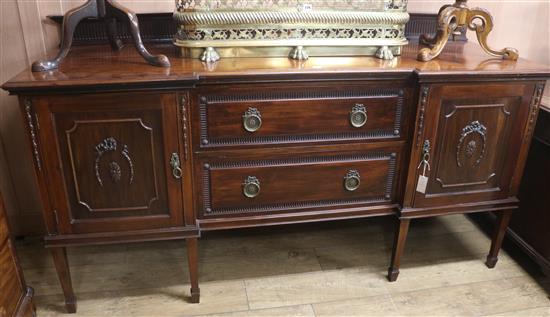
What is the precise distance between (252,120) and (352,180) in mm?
392

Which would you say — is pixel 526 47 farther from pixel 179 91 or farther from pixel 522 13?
pixel 179 91

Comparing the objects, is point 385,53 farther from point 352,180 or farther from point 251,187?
point 251,187

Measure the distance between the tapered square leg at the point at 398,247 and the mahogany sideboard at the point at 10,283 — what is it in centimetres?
123

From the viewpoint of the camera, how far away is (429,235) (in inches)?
75.3

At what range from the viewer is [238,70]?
1.22 meters

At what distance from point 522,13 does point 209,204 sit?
1538mm

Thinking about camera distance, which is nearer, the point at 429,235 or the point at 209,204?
the point at 209,204

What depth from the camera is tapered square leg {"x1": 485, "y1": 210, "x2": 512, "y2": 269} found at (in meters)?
1.62

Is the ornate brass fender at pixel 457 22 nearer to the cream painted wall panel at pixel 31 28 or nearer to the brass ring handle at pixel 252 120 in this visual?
the brass ring handle at pixel 252 120

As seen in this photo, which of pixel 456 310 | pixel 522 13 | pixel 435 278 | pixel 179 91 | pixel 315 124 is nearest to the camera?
pixel 179 91

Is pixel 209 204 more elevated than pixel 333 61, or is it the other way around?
pixel 333 61

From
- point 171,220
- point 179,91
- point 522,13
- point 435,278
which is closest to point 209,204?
point 171,220

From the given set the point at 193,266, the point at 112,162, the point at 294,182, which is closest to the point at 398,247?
the point at 294,182

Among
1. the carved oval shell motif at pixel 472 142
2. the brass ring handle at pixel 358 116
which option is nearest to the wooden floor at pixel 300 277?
the carved oval shell motif at pixel 472 142
